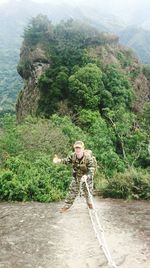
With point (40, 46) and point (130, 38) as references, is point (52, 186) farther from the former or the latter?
point (130, 38)

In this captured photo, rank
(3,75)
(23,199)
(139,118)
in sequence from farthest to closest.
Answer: (3,75) → (139,118) → (23,199)

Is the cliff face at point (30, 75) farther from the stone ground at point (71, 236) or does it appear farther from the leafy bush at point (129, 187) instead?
the stone ground at point (71, 236)

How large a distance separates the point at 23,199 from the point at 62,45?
3640 cm

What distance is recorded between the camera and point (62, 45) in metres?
48.5

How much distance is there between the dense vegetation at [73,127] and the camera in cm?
1429

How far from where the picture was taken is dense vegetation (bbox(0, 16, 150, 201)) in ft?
46.9

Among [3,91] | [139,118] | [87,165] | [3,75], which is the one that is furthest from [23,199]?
[3,75]

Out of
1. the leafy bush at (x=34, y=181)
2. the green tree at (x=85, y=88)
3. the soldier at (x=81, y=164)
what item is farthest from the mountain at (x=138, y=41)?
the soldier at (x=81, y=164)

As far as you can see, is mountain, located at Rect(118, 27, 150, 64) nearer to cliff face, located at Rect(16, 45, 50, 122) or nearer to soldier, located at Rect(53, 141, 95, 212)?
cliff face, located at Rect(16, 45, 50, 122)

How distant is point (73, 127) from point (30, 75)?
25376 mm

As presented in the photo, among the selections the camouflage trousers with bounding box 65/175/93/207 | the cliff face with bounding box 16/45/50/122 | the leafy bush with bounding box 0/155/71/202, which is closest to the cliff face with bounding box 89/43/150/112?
the cliff face with bounding box 16/45/50/122

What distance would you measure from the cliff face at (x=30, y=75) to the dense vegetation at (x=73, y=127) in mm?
1033

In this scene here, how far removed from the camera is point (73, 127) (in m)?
25.7

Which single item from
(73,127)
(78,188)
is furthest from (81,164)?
(73,127)
